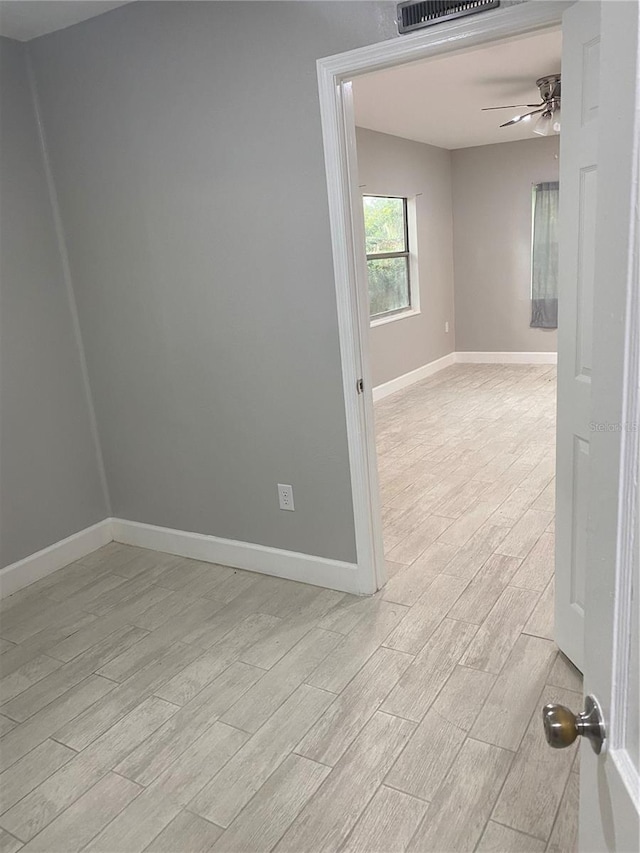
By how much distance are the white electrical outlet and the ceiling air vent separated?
1807 millimetres

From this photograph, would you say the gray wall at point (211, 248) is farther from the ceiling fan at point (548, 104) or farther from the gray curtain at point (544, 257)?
the gray curtain at point (544, 257)

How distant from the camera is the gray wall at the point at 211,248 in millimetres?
2398

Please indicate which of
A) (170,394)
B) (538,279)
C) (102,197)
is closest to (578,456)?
(170,394)

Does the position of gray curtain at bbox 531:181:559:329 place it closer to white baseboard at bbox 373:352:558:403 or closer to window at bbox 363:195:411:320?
white baseboard at bbox 373:352:558:403

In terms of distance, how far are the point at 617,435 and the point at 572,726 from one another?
1.12 feet

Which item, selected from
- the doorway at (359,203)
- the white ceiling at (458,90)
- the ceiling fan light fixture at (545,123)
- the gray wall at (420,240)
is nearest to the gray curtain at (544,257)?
the white ceiling at (458,90)

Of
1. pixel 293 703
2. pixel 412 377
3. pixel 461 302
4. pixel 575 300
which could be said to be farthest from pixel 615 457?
pixel 461 302

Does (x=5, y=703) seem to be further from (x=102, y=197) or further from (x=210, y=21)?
(x=210, y=21)

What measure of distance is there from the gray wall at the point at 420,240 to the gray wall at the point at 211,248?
9.77 feet

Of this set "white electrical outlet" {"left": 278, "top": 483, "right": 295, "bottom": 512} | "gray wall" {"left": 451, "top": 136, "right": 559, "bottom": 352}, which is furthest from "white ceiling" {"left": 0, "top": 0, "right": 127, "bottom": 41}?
"gray wall" {"left": 451, "top": 136, "right": 559, "bottom": 352}

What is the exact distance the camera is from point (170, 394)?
3.07 m

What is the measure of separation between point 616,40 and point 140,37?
2.58m

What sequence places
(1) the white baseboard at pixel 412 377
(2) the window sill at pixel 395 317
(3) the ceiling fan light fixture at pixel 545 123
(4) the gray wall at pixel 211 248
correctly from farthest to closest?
(1) the white baseboard at pixel 412 377 < (2) the window sill at pixel 395 317 < (3) the ceiling fan light fixture at pixel 545 123 < (4) the gray wall at pixel 211 248

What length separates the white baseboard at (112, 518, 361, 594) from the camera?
2.79 metres
